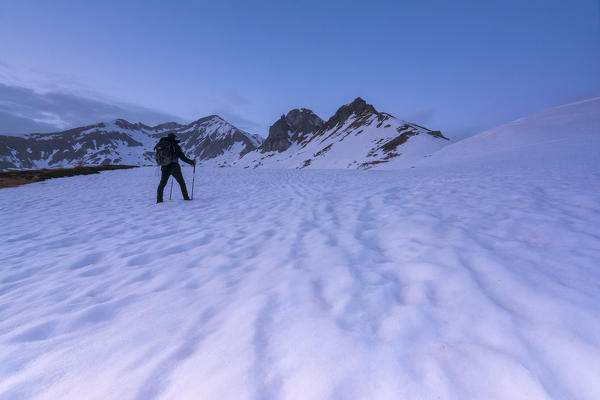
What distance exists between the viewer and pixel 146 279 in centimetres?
310

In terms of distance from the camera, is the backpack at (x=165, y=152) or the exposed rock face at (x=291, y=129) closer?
the backpack at (x=165, y=152)

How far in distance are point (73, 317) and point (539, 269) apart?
4805mm

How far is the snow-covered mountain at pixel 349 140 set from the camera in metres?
44.6

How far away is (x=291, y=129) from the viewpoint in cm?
14375

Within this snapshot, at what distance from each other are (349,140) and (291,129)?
243ft

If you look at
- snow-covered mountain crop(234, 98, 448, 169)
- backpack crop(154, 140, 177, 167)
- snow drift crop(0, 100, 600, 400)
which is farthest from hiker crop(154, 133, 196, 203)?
snow-covered mountain crop(234, 98, 448, 169)

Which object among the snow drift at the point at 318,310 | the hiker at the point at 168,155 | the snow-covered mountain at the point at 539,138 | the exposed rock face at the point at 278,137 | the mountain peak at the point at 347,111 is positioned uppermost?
the mountain peak at the point at 347,111

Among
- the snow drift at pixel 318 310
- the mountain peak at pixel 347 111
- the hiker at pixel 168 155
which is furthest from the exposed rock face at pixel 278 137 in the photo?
the snow drift at pixel 318 310

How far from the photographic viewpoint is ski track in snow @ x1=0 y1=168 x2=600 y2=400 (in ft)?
4.97

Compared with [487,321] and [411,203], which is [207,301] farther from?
[411,203]

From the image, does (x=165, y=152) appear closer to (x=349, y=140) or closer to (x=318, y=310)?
(x=318, y=310)

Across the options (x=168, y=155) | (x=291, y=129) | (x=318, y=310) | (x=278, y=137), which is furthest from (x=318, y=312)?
(x=291, y=129)

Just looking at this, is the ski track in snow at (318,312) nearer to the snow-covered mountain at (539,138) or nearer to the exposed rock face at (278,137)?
the snow-covered mountain at (539,138)

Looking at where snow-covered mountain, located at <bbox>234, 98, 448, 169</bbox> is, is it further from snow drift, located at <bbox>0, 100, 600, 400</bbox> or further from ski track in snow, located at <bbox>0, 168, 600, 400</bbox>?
ski track in snow, located at <bbox>0, 168, 600, 400</bbox>
